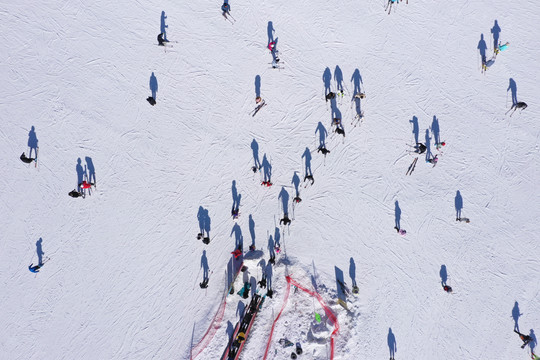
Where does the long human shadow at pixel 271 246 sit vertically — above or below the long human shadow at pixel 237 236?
below

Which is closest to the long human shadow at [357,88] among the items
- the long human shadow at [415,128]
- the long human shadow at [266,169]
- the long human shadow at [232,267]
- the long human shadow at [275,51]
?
the long human shadow at [415,128]

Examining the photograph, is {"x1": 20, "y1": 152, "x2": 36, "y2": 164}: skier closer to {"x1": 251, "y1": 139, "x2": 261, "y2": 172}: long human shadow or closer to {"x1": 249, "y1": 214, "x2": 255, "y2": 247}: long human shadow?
{"x1": 251, "y1": 139, "x2": 261, "y2": 172}: long human shadow

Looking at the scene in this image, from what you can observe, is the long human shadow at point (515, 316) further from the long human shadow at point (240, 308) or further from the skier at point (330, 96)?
the skier at point (330, 96)

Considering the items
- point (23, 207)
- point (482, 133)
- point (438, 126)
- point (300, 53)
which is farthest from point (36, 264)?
point (482, 133)

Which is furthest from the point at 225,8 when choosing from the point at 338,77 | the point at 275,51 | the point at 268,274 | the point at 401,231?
the point at 401,231

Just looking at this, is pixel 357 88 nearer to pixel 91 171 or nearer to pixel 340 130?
pixel 340 130
